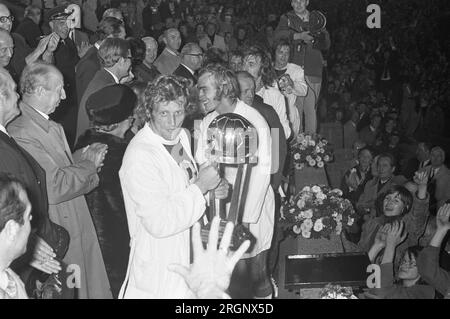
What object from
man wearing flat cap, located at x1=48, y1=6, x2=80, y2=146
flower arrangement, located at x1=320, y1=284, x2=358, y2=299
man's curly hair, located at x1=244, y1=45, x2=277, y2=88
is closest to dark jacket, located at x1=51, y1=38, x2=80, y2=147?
man wearing flat cap, located at x1=48, y1=6, x2=80, y2=146

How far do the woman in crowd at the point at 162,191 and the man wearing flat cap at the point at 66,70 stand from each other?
2.14 metres

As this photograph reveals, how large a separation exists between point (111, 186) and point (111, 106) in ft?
1.25

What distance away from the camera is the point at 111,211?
122 inches

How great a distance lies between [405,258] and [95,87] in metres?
2.10

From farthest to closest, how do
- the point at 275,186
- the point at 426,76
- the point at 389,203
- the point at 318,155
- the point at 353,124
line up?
1. the point at 426,76
2. the point at 353,124
3. the point at 318,155
4. the point at 389,203
5. the point at 275,186

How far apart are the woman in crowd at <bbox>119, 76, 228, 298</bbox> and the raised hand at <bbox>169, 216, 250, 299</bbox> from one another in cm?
30

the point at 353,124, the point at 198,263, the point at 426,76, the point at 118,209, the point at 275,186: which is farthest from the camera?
the point at 426,76

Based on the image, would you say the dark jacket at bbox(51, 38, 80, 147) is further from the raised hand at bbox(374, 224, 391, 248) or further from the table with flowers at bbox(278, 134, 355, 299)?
the raised hand at bbox(374, 224, 391, 248)

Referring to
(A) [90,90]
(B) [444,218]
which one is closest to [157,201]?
(A) [90,90]

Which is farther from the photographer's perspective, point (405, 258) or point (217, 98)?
point (405, 258)
